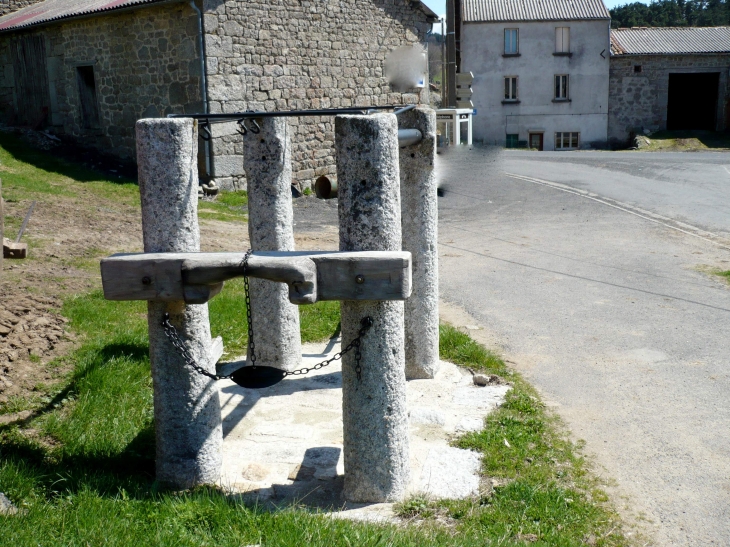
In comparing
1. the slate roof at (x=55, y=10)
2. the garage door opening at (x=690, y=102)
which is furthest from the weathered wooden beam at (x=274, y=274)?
the garage door opening at (x=690, y=102)

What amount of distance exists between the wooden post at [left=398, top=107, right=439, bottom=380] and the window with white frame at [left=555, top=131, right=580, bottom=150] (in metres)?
28.9

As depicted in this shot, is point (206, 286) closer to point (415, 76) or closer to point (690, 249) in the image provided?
point (415, 76)

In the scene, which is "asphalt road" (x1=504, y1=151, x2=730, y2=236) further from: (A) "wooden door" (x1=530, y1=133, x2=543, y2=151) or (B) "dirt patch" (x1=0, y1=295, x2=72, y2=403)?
(B) "dirt patch" (x1=0, y1=295, x2=72, y2=403)

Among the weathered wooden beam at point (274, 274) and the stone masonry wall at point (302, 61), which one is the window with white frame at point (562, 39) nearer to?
the stone masonry wall at point (302, 61)

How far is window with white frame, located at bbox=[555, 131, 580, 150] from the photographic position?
33719 mm

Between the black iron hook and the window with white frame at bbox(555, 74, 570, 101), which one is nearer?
the black iron hook

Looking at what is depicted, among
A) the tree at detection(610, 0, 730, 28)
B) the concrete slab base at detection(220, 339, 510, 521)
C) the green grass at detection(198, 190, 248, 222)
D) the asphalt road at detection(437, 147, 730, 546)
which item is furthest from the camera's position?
the tree at detection(610, 0, 730, 28)

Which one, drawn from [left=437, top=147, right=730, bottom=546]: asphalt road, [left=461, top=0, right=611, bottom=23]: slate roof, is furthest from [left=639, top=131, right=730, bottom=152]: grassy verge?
[left=437, top=147, right=730, bottom=546]: asphalt road

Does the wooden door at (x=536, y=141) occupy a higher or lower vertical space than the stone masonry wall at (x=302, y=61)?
lower

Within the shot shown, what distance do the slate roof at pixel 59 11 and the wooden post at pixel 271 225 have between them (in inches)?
372

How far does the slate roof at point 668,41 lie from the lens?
108 ft

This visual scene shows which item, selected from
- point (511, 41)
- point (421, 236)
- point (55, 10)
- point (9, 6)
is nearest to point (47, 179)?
point (55, 10)

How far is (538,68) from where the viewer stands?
109ft

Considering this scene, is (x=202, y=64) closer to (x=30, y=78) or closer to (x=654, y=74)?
(x=30, y=78)
